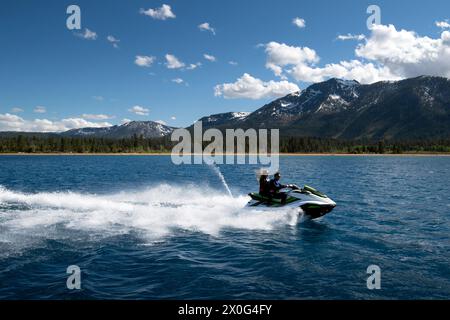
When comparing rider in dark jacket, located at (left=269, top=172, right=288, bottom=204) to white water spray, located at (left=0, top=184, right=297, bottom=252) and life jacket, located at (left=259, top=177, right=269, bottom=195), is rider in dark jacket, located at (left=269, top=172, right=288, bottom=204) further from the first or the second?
white water spray, located at (left=0, top=184, right=297, bottom=252)

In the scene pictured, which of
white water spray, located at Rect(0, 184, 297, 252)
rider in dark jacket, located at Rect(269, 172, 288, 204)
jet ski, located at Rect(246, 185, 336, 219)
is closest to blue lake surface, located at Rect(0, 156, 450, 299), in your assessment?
white water spray, located at Rect(0, 184, 297, 252)

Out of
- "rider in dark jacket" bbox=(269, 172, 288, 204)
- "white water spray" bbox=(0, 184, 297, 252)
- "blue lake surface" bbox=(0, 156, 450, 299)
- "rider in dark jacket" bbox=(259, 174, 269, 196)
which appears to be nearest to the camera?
"blue lake surface" bbox=(0, 156, 450, 299)

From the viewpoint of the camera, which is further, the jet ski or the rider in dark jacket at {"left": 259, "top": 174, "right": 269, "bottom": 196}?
the rider in dark jacket at {"left": 259, "top": 174, "right": 269, "bottom": 196}

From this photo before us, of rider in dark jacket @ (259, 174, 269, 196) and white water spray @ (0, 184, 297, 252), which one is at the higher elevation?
rider in dark jacket @ (259, 174, 269, 196)

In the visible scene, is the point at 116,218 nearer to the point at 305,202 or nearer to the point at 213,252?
the point at 213,252

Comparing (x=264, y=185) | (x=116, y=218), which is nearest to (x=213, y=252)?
(x=264, y=185)

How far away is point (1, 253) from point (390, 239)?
650 inches

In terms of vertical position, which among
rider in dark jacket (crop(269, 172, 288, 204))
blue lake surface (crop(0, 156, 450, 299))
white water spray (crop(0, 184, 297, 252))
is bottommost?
blue lake surface (crop(0, 156, 450, 299))

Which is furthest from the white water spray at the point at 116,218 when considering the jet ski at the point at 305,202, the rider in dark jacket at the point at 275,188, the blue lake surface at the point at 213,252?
the rider in dark jacket at the point at 275,188

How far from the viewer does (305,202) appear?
66.8 ft

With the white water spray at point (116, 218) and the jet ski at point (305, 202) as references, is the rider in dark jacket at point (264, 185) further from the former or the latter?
the white water spray at point (116, 218)

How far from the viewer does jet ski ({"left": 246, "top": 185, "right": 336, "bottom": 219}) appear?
20.3 metres

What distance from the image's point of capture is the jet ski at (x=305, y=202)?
66.5 feet
